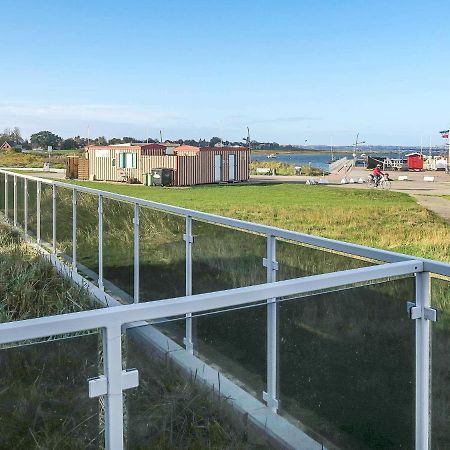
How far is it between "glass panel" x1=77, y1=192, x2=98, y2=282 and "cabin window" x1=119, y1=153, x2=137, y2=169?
28984 millimetres

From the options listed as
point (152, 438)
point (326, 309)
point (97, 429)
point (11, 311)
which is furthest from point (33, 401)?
point (11, 311)

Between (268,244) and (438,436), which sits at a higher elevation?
(268,244)

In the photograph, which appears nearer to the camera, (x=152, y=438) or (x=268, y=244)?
(x=152, y=438)

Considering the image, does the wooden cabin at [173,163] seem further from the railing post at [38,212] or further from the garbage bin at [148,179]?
the railing post at [38,212]

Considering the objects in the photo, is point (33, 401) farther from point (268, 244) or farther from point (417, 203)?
point (417, 203)

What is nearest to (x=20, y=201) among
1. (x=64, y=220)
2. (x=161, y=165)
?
(x=64, y=220)

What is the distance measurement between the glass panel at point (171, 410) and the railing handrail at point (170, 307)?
78 mm

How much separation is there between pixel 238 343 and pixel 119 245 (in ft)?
13.5

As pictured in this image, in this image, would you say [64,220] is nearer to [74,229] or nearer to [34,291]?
[74,229]

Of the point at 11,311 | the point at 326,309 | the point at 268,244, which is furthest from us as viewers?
the point at 11,311

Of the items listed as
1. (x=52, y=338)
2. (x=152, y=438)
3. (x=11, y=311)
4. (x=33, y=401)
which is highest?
(x=52, y=338)

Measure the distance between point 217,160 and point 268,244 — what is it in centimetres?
3297

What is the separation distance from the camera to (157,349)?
230cm

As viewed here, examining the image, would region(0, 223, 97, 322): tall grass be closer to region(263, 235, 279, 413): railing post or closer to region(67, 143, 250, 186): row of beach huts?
region(263, 235, 279, 413): railing post
